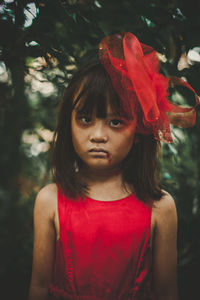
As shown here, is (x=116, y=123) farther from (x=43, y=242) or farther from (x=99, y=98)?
(x=43, y=242)

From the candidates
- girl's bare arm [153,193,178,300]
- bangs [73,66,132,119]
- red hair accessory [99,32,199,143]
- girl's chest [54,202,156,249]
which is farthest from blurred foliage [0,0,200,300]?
girl's chest [54,202,156,249]

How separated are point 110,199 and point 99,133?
0.29 metres

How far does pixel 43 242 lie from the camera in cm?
106

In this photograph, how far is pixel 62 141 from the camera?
1.18 m

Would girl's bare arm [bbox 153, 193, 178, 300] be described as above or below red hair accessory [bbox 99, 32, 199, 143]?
below

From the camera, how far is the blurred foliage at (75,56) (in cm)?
92

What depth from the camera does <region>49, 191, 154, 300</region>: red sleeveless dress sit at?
3.33 feet

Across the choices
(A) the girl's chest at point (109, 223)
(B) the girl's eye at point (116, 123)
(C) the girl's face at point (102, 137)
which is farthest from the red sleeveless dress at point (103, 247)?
(B) the girl's eye at point (116, 123)

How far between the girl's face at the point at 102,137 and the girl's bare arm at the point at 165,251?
0.30 m

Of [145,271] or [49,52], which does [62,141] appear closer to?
[49,52]

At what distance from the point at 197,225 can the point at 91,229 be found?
0.88 metres

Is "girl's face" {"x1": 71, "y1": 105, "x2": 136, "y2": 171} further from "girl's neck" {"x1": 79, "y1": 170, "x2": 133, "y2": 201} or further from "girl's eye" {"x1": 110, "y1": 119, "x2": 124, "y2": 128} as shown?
"girl's neck" {"x1": 79, "y1": 170, "x2": 133, "y2": 201}

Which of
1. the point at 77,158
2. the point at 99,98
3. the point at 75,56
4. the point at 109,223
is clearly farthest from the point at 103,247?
the point at 75,56

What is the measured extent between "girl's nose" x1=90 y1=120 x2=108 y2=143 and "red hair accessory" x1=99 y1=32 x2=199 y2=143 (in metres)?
0.11
